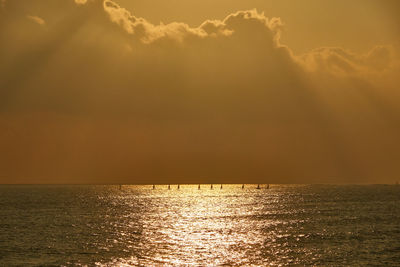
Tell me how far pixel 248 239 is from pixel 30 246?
30.0 meters

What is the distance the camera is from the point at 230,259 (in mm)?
53594

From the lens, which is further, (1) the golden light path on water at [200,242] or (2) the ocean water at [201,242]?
(1) the golden light path on water at [200,242]

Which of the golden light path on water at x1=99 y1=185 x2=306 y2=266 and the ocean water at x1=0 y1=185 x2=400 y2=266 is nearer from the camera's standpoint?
the ocean water at x1=0 y1=185 x2=400 y2=266

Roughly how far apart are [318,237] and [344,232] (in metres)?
8.22

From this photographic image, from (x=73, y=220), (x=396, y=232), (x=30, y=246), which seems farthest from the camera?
(x=73, y=220)

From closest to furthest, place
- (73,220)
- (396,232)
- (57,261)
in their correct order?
(57,261), (396,232), (73,220)

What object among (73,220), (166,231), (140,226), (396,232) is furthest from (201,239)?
(73,220)

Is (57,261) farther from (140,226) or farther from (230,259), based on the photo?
(140,226)

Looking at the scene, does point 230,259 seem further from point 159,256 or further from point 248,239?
point 248,239

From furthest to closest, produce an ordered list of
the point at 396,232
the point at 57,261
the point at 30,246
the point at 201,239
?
the point at 396,232 → the point at 201,239 → the point at 30,246 → the point at 57,261

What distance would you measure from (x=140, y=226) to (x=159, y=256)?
33923mm

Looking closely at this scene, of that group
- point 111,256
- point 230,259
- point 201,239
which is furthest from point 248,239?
point 111,256

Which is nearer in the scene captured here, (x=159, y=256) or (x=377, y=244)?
(x=159, y=256)

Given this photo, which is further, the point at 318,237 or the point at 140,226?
the point at 140,226
